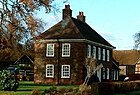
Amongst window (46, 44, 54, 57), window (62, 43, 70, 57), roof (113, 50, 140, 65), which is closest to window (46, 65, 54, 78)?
window (46, 44, 54, 57)

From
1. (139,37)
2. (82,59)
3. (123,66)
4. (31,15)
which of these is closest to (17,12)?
(31,15)

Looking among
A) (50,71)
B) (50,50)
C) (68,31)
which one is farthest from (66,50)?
(50,71)

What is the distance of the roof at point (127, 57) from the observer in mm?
109062

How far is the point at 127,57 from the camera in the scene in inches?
4373

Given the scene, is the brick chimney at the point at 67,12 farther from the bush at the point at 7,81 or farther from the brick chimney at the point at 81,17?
the bush at the point at 7,81

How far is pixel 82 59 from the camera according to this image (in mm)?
60594

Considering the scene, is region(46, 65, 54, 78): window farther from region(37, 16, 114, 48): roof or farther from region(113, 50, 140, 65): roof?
region(113, 50, 140, 65): roof

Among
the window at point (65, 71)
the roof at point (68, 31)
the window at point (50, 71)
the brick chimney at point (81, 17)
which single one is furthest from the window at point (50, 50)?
the brick chimney at point (81, 17)

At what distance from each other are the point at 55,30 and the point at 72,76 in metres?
7.65

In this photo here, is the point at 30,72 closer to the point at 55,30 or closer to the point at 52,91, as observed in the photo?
the point at 55,30

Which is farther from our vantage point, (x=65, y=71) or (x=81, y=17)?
(x=81, y=17)

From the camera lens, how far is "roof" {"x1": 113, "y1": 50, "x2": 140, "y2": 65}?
10906 cm

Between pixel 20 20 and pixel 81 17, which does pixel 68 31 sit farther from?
pixel 20 20

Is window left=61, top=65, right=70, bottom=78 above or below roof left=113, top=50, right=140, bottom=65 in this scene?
below
